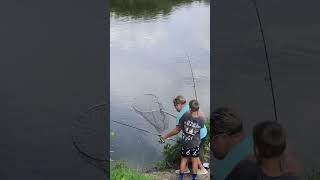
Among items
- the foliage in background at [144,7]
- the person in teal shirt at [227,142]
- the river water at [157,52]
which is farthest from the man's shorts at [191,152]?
the foliage in background at [144,7]

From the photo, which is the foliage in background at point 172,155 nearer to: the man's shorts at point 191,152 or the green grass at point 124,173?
the green grass at point 124,173

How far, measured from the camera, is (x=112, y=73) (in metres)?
4.15

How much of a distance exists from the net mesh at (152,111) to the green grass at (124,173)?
14.3 inches

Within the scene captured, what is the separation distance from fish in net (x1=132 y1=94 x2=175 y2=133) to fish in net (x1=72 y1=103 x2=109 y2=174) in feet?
1.80

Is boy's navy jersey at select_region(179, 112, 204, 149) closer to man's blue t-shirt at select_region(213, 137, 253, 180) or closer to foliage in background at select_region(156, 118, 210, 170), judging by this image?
foliage in background at select_region(156, 118, 210, 170)

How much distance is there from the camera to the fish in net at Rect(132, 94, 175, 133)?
344 centimetres

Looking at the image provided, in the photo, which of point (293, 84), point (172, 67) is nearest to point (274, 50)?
point (293, 84)

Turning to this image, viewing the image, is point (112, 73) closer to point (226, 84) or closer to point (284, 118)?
point (226, 84)

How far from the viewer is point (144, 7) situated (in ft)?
14.0

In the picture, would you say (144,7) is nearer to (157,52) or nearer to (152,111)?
(157,52)

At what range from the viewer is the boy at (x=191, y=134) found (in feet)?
9.37

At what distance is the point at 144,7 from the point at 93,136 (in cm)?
167

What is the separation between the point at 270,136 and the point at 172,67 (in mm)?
2743

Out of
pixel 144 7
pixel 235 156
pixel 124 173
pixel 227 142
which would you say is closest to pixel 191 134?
pixel 124 173
